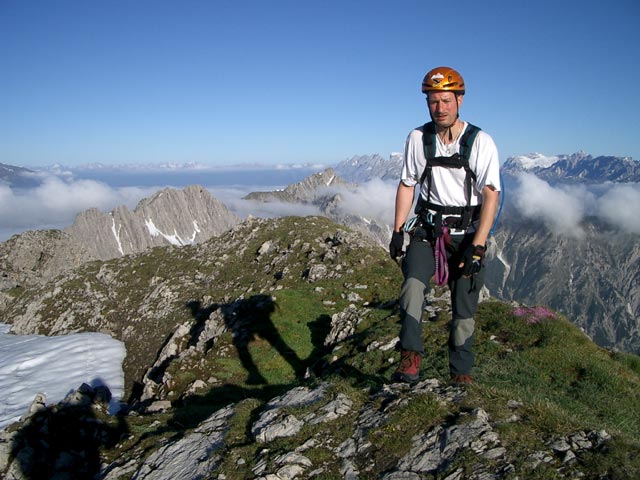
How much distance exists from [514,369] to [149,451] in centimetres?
996

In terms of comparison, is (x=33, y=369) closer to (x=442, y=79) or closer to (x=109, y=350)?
(x=109, y=350)

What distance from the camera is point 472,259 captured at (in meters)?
7.87

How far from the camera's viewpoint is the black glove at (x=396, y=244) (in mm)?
8414

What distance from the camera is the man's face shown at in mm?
7961

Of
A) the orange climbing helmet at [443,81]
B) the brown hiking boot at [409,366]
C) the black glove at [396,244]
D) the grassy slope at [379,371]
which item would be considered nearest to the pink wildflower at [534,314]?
the grassy slope at [379,371]

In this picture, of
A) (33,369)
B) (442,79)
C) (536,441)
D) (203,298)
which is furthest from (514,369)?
(33,369)

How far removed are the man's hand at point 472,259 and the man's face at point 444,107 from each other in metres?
2.49

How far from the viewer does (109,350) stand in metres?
37.9

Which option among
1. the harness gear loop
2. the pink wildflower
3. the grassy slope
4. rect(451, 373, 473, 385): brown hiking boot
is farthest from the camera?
the pink wildflower

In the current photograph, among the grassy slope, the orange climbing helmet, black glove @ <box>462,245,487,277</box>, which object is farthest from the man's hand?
the orange climbing helmet

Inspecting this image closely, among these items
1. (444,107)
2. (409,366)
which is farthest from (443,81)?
(409,366)

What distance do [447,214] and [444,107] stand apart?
82.9 inches

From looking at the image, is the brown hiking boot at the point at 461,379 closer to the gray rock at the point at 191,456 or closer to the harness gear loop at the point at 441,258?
the harness gear loop at the point at 441,258

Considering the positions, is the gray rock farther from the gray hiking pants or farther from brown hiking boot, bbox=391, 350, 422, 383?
the gray hiking pants
